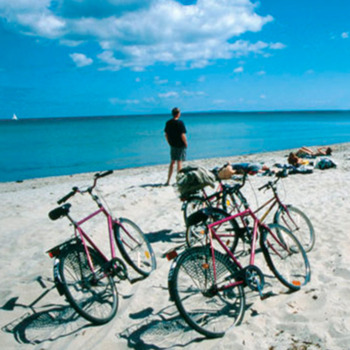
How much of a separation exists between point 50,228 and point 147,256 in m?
2.80

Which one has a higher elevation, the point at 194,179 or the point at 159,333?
the point at 194,179

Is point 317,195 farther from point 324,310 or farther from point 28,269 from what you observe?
point 28,269

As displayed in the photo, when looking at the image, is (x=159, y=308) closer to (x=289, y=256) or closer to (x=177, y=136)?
(x=289, y=256)

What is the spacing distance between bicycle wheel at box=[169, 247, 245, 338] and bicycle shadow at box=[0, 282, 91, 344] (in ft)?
4.02

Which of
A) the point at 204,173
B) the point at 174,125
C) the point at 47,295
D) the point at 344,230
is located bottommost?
the point at 47,295

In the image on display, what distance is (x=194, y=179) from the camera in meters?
5.02

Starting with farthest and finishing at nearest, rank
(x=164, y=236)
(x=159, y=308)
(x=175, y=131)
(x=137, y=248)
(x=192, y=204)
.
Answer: (x=175, y=131), (x=164, y=236), (x=192, y=204), (x=137, y=248), (x=159, y=308)

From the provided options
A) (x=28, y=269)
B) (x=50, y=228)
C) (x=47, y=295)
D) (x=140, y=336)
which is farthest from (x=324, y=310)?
(x=50, y=228)

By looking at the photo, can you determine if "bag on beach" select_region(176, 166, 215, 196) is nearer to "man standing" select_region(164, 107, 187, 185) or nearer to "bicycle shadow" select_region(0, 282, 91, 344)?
"bicycle shadow" select_region(0, 282, 91, 344)

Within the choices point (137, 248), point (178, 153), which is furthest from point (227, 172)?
point (137, 248)

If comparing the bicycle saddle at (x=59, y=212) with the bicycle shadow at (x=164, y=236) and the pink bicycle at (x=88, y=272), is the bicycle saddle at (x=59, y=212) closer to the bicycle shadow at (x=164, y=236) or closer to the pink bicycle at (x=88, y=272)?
the pink bicycle at (x=88, y=272)

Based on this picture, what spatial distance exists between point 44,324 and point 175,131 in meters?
6.74

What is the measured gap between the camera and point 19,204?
27.7 feet

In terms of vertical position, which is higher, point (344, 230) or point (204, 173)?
point (204, 173)
